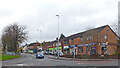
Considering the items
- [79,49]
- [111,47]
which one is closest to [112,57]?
[111,47]

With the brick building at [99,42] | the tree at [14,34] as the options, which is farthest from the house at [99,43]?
the tree at [14,34]

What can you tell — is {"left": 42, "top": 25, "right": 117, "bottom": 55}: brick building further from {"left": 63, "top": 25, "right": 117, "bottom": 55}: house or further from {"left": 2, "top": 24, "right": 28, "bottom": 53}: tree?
{"left": 2, "top": 24, "right": 28, "bottom": 53}: tree

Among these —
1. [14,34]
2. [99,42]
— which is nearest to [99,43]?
[99,42]

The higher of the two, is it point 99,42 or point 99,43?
point 99,42

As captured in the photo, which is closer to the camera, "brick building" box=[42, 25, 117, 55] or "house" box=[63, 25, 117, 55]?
"brick building" box=[42, 25, 117, 55]

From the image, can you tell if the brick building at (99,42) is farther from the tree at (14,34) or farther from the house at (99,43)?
the tree at (14,34)

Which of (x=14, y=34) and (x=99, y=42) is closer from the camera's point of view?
(x=99, y=42)

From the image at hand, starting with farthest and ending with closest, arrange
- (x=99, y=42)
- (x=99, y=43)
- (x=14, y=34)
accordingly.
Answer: (x=14, y=34), (x=99, y=43), (x=99, y=42)

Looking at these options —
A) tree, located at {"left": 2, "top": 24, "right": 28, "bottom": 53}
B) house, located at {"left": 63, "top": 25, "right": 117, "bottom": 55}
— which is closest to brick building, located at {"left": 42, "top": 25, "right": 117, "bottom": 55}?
Result: house, located at {"left": 63, "top": 25, "right": 117, "bottom": 55}

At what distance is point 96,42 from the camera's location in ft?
135

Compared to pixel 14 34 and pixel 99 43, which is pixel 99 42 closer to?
pixel 99 43

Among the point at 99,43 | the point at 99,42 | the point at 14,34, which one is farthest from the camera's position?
the point at 14,34

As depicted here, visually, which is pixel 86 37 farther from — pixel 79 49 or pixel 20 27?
pixel 20 27

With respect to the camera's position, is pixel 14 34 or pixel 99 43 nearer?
pixel 99 43
